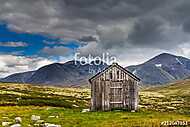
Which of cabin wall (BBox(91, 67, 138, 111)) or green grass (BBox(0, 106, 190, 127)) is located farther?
cabin wall (BBox(91, 67, 138, 111))

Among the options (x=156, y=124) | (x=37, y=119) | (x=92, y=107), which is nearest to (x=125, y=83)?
(x=92, y=107)

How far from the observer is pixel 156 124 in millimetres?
31609

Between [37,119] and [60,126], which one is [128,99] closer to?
[37,119]

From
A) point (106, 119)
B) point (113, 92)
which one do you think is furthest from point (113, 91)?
point (106, 119)

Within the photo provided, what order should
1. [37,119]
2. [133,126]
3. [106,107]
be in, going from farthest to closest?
[106,107], [37,119], [133,126]

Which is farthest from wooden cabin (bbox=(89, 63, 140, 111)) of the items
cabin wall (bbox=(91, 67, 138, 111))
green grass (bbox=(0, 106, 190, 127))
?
green grass (bbox=(0, 106, 190, 127))

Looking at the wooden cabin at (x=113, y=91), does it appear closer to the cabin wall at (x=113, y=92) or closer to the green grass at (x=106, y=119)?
the cabin wall at (x=113, y=92)

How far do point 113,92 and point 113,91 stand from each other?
153 mm

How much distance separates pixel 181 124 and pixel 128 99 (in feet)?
80.8

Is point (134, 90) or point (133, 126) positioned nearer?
point (133, 126)

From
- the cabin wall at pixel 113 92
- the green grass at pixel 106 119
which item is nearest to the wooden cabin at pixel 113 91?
the cabin wall at pixel 113 92

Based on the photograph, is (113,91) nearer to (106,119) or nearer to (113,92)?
(113,92)

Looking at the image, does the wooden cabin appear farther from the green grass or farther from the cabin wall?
the green grass

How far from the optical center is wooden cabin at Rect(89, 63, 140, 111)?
5591 centimetres
